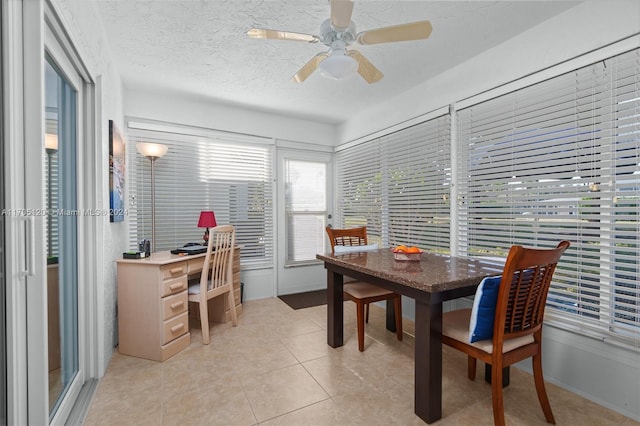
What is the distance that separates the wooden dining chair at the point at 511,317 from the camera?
4.60ft

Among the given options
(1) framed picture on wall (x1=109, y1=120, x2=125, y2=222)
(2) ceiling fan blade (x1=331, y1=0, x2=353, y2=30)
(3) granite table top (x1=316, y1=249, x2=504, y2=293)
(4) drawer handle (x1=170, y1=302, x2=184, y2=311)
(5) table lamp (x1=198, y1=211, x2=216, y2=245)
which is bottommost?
(4) drawer handle (x1=170, y1=302, x2=184, y2=311)

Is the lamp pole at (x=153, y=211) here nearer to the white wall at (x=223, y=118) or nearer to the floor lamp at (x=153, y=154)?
the floor lamp at (x=153, y=154)

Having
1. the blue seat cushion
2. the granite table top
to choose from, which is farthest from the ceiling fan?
the blue seat cushion

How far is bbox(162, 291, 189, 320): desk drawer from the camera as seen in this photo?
236cm

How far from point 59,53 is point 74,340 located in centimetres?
169

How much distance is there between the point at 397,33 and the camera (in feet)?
5.42

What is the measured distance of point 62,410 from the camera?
1566 mm

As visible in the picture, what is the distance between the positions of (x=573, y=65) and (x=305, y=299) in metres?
3.50

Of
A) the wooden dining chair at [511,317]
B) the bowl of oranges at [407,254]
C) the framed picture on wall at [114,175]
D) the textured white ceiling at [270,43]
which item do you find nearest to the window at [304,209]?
the textured white ceiling at [270,43]

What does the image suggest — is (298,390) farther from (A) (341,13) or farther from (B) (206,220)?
(A) (341,13)

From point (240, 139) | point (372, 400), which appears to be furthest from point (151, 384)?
point (240, 139)

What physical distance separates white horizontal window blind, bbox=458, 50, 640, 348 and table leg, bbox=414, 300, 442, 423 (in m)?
1.06

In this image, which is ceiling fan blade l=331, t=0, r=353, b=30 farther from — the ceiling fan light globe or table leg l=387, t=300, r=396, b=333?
table leg l=387, t=300, r=396, b=333

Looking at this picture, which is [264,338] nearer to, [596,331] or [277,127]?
[596,331]
